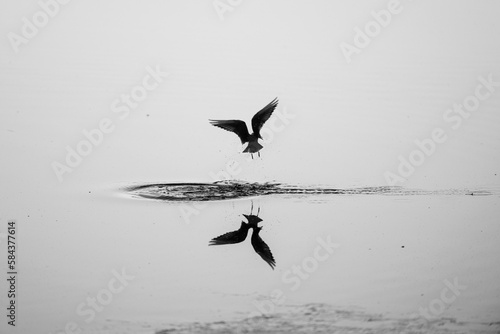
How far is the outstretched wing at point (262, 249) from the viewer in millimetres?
3117

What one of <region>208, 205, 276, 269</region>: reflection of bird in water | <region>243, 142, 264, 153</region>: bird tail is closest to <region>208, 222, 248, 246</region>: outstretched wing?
<region>208, 205, 276, 269</region>: reflection of bird in water

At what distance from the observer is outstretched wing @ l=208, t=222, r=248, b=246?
10.6 feet

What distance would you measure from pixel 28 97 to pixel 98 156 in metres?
0.77

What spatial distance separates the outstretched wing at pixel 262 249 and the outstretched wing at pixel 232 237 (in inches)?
1.8

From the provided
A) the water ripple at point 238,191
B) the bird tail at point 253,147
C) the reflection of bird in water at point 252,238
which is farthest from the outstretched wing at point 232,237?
the bird tail at point 253,147

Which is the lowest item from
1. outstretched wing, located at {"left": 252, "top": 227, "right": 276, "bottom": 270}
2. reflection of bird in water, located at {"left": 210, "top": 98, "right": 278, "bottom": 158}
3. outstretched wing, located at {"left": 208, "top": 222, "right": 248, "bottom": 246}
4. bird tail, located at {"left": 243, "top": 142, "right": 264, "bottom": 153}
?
outstretched wing, located at {"left": 252, "top": 227, "right": 276, "bottom": 270}

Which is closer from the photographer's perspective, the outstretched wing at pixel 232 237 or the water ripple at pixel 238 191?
the outstretched wing at pixel 232 237

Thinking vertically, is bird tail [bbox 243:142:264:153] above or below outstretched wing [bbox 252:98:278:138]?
below

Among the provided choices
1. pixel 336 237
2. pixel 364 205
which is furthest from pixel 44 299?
pixel 364 205

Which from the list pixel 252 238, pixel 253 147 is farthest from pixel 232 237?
pixel 253 147

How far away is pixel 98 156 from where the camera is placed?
3.72m

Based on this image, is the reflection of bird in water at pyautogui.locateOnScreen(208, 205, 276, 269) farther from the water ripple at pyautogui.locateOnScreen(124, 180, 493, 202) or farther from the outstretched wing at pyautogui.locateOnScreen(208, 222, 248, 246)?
the water ripple at pyautogui.locateOnScreen(124, 180, 493, 202)

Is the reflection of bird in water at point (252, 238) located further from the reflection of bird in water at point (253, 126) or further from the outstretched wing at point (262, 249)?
the reflection of bird in water at point (253, 126)

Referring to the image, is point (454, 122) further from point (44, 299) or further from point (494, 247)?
point (44, 299)
